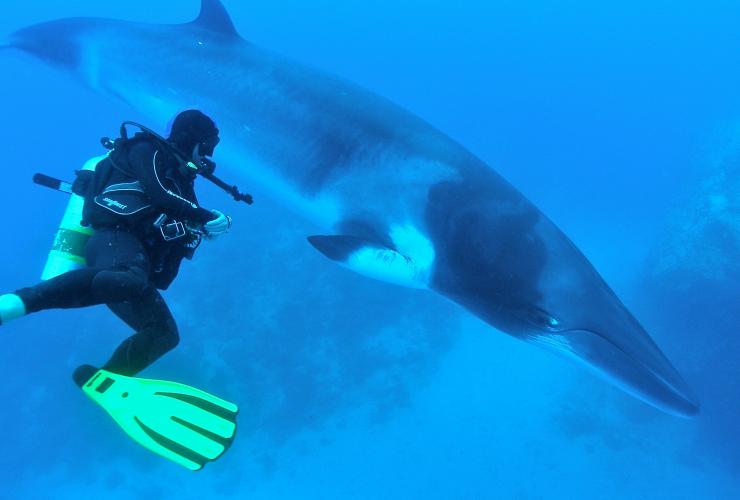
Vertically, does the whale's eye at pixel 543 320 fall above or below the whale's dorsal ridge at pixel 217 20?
below

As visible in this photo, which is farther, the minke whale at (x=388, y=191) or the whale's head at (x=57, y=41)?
the whale's head at (x=57, y=41)

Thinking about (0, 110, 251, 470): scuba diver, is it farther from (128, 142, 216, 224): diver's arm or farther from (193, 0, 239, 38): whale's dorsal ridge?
(193, 0, 239, 38): whale's dorsal ridge

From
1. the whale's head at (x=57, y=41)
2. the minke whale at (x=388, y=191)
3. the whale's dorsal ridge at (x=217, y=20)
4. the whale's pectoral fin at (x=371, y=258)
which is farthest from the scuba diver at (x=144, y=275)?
the whale's head at (x=57, y=41)

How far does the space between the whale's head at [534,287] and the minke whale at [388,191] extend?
13 millimetres

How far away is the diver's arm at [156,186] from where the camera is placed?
4627mm

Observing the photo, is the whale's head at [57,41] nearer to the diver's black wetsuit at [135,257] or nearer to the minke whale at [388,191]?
the minke whale at [388,191]

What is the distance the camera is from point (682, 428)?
1201 cm

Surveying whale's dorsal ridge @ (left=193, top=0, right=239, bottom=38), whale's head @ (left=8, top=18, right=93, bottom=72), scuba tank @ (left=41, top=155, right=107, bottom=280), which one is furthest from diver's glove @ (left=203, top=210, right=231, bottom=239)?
whale's head @ (left=8, top=18, right=93, bottom=72)

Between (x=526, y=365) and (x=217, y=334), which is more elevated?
(x=526, y=365)

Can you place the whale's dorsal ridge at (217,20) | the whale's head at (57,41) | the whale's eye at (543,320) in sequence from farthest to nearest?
the whale's head at (57,41)
the whale's dorsal ridge at (217,20)
the whale's eye at (543,320)

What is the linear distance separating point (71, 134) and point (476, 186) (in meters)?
30.0

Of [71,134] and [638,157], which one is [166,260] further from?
[71,134]

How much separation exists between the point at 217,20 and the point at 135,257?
4850 mm

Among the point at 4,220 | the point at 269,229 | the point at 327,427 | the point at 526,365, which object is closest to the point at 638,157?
the point at 526,365
